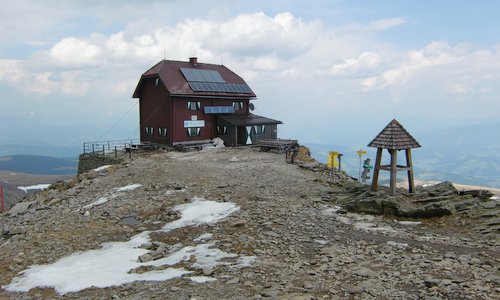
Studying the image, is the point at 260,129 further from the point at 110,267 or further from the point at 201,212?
the point at 110,267

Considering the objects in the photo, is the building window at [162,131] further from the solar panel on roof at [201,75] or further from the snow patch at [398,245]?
the snow patch at [398,245]

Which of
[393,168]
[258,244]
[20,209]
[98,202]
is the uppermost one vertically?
[393,168]

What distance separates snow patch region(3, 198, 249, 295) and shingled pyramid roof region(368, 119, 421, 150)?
9093 mm

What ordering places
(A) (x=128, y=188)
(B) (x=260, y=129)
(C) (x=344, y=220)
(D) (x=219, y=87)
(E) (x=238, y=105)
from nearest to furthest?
1. (C) (x=344, y=220)
2. (A) (x=128, y=188)
3. (B) (x=260, y=129)
4. (D) (x=219, y=87)
5. (E) (x=238, y=105)

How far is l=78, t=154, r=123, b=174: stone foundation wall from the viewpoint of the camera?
3837cm

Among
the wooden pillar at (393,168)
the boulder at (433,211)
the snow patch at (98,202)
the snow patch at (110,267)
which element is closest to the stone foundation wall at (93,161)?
→ the snow patch at (98,202)

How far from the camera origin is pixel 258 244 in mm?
13227

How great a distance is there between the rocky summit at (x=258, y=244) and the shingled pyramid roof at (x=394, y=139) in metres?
2.17

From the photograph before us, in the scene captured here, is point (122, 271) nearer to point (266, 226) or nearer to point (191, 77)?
point (266, 226)

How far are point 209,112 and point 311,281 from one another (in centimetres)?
3625

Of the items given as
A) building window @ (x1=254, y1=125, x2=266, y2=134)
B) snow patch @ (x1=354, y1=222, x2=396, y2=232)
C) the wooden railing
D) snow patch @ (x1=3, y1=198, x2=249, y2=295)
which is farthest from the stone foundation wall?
snow patch @ (x1=354, y1=222, x2=396, y2=232)

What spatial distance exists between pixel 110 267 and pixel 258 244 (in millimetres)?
4748

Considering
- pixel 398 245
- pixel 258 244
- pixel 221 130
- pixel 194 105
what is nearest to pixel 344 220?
pixel 398 245

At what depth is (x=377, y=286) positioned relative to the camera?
971cm
